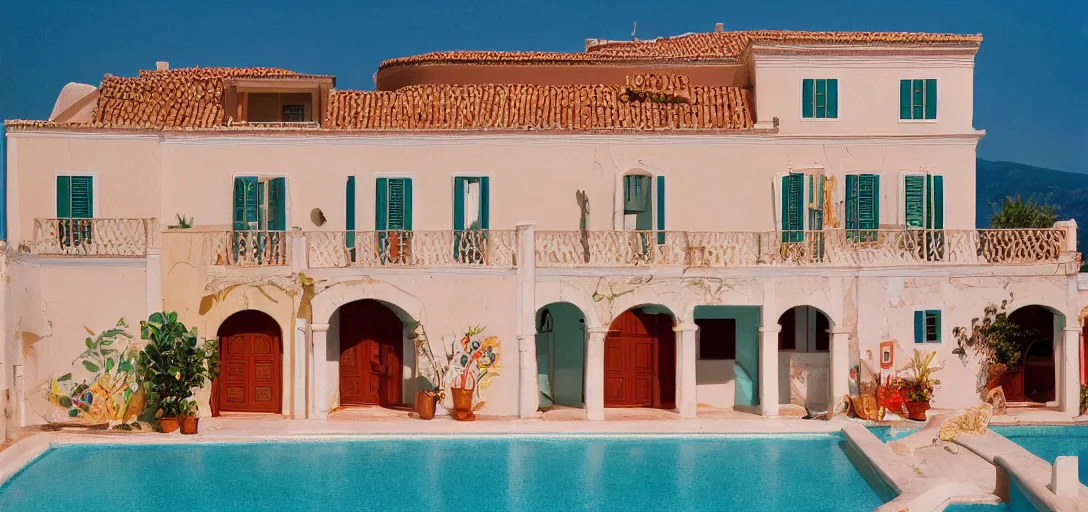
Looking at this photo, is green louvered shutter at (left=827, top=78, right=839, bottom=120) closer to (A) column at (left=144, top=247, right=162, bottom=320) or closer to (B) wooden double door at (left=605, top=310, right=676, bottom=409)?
(B) wooden double door at (left=605, top=310, right=676, bottom=409)

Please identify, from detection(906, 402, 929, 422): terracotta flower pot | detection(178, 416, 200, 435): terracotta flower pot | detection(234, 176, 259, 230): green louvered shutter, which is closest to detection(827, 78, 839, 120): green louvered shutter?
detection(906, 402, 929, 422): terracotta flower pot

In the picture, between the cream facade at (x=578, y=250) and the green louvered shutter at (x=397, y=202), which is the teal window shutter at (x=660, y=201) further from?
the green louvered shutter at (x=397, y=202)

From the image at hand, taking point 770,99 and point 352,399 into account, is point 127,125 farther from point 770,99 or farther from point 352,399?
point 770,99

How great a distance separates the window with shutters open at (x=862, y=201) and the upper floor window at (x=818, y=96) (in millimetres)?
1448

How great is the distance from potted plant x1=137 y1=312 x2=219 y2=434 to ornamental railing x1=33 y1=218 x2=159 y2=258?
67.9 inches

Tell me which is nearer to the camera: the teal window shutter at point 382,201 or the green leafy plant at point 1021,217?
the teal window shutter at point 382,201

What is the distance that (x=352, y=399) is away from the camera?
92.6ft

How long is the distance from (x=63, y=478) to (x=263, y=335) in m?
6.38

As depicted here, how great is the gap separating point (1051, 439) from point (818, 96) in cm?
827

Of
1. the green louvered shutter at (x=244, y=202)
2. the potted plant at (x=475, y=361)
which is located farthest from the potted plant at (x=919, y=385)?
the green louvered shutter at (x=244, y=202)

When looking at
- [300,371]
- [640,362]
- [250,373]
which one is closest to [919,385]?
[640,362]

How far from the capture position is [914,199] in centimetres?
2819

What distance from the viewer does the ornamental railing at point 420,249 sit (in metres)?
26.5

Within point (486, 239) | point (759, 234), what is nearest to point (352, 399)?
point (486, 239)
